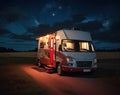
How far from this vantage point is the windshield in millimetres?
17016

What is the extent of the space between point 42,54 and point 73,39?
566cm

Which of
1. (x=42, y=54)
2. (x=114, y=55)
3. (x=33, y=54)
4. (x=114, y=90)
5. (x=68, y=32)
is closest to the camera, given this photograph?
(x=114, y=90)

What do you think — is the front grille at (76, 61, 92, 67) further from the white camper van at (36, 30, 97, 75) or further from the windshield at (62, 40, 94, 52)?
the windshield at (62, 40, 94, 52)

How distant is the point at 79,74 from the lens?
1805 centimetres

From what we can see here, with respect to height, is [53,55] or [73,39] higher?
[73,39]

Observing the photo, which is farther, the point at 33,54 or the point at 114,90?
the point at 33,54

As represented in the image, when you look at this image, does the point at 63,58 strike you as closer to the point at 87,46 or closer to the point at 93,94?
the point at 87,46

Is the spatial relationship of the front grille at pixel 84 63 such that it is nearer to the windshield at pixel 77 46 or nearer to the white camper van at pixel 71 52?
the white camper van at pixel 71 52

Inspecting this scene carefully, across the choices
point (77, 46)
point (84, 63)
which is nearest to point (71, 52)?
point (77, 46)

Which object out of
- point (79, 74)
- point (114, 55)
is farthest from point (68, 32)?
point (114, 55)

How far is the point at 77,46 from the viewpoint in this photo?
56.6 ft

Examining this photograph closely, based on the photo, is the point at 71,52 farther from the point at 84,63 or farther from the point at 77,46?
the point at 84,63

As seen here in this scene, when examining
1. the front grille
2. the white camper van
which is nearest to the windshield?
the white camper van

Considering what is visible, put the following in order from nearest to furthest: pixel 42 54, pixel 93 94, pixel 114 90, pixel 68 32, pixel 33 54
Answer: pixel 93 94 < pixel 114 90 < pixel 68 32 < pixel 42 54 < pixel 33 54
